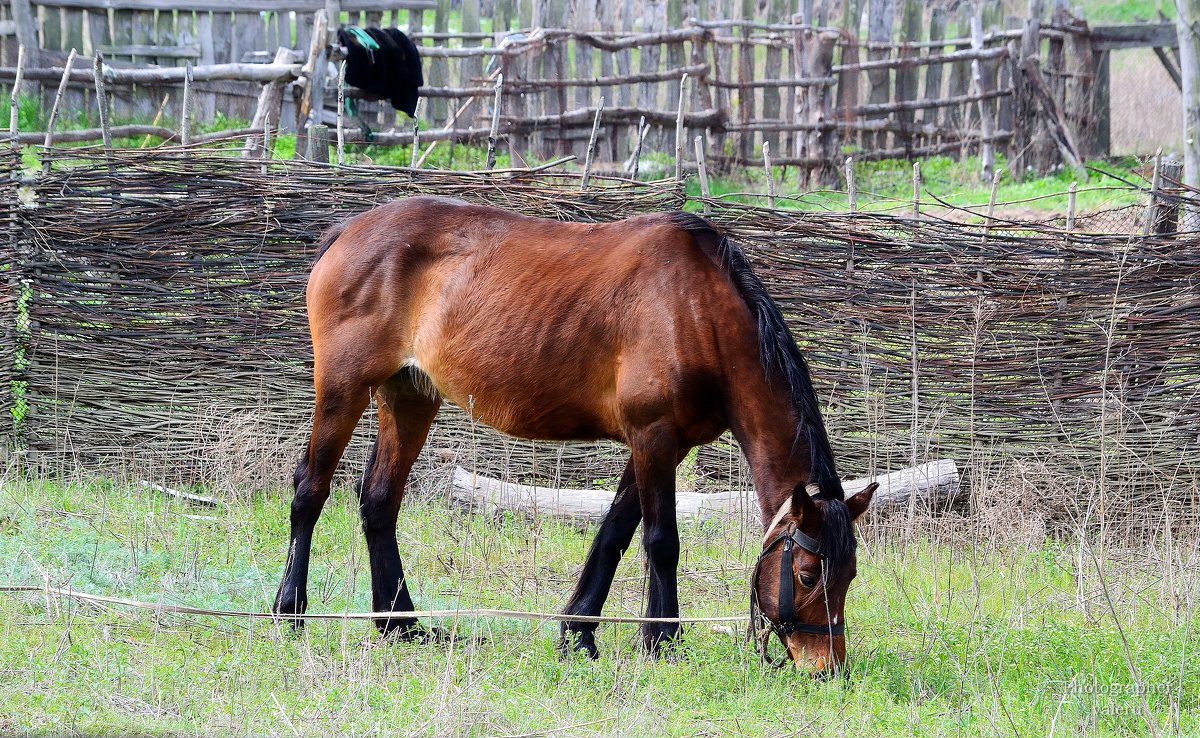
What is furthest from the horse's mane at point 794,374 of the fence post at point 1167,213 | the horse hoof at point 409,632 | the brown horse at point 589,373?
the fence post at point 1167,213

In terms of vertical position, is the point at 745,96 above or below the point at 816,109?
above

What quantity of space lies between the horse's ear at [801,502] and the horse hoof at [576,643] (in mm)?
1192

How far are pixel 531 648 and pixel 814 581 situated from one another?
4.49 ft

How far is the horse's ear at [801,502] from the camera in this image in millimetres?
4465

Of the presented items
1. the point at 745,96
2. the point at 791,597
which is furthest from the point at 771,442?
the point at 745,96

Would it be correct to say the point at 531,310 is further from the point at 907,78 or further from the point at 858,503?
the point at 907,78

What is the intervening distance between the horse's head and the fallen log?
2595 mm

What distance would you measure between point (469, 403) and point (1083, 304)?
4424 millimetres

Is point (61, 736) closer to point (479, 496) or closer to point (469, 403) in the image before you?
point (469, 403)

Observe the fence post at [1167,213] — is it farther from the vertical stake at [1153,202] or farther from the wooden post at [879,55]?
the wooden post at [879,55]

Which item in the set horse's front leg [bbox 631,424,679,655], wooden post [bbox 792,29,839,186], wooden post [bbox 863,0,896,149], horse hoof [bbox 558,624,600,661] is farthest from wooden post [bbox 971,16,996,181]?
horse hoof [bbox 558,624,600,661]

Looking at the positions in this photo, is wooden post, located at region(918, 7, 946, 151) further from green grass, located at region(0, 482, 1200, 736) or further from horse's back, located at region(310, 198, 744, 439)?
horse's back, located at region(310, 198, 744, 439)

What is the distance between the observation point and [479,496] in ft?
24.5

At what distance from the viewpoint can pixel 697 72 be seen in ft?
49.8
